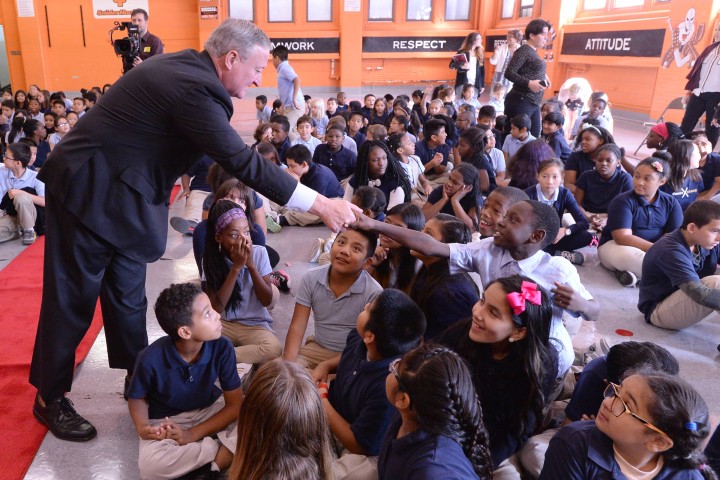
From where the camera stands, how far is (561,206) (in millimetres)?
3559

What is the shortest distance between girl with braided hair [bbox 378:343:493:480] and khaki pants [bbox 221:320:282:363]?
1107mm

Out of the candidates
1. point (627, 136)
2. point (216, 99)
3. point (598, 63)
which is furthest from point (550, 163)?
point (598, 63)

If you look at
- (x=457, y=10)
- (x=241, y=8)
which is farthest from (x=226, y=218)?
(x=457, y=10)

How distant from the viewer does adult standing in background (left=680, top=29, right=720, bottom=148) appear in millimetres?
5598

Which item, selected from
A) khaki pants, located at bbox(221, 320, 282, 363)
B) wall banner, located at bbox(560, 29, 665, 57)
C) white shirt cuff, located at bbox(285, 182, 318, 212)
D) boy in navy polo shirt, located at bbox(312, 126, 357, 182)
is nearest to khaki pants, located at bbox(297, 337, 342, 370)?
khaki pants, located at bbox(221, 320, 282, 363)

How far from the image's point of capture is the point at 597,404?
1.77m

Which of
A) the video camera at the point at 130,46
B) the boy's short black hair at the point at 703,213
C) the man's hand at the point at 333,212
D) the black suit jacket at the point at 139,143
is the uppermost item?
the video camera at the point at 130,46

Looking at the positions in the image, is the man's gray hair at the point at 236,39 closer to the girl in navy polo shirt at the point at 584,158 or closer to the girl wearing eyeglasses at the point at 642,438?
the girl wearing eyeglasses at the point at 642,438

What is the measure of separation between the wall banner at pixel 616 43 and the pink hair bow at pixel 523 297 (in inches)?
316

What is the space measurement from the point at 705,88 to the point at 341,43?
8.13m

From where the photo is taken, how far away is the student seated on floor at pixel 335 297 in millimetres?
2159

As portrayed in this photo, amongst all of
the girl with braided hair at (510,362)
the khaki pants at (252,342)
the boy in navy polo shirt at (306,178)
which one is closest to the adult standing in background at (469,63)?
the boy in navy polo shirt at (306,178)

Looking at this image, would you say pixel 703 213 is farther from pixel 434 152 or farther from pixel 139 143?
pixel 434 152

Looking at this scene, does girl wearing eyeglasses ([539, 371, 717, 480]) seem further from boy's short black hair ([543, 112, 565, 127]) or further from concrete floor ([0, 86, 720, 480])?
boy's short black hair ([543, 112, 565, 127])
